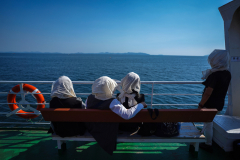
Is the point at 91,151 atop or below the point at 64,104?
below

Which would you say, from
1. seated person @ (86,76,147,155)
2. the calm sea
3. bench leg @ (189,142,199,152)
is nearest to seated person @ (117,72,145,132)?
seated person @ (86,76,147,155)

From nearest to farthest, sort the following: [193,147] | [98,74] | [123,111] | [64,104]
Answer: [123,111] → [64,104] → [193,147] → [98,74]

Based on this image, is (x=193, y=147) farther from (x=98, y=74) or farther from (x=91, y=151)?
(x=98, y=74)

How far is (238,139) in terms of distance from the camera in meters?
2.06

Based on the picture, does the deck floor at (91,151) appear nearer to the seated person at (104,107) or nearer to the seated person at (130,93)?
the seated person at (104,107)

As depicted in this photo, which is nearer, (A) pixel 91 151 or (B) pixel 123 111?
(B) pixel 123 111

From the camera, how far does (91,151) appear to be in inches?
85.8

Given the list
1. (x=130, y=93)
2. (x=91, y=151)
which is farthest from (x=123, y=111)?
(x=91, y=151)

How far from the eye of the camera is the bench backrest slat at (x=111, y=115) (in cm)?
165

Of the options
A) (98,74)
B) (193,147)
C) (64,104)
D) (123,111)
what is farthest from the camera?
(98,74)

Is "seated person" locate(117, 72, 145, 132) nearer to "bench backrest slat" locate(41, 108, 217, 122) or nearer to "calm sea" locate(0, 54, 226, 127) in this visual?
"bench backrest slat" locate(41, 108, 217, 122)

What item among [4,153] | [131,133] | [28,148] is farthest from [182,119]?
[4,153]

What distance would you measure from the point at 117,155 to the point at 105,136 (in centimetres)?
52

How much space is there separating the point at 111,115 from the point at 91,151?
0.90m
